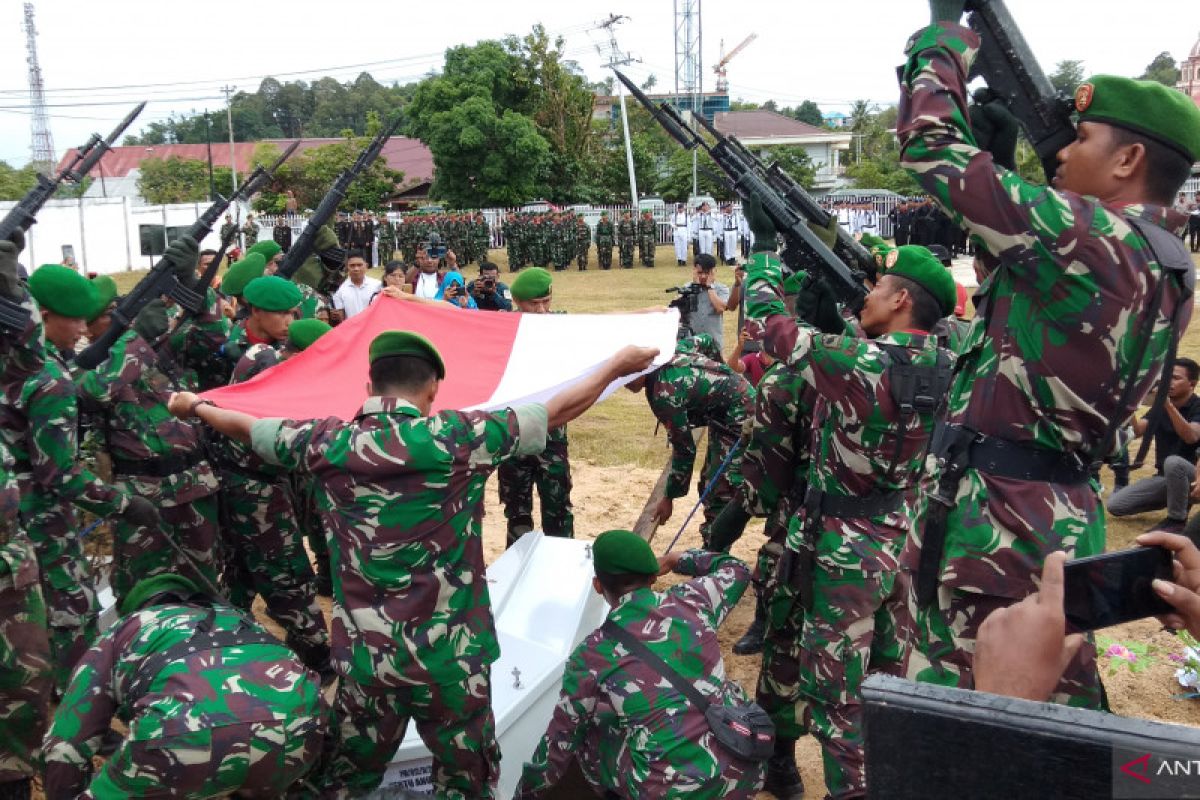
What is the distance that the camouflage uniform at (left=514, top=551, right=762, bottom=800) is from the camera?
342cm

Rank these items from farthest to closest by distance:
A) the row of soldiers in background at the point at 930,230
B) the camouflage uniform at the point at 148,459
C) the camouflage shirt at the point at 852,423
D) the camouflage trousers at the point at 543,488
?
the row of soldiers in background at the point at 930,230 < the camouflage trousers at the point at 543,488 < the camouflage uniform at the point at 148,459 < the camouflage shirt at the point at 852,423

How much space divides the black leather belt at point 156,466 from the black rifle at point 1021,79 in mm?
4413

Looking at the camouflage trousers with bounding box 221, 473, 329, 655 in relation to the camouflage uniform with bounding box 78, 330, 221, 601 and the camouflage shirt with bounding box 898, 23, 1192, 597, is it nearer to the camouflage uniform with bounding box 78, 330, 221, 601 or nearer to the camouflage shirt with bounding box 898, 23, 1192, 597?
the camouflage uniform with bounding box 78, 330, 221, 601

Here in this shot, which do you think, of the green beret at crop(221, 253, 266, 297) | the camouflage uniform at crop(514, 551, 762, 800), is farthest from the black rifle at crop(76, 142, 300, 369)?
the camouflage uniform at crop(514, 551, 762, 800)

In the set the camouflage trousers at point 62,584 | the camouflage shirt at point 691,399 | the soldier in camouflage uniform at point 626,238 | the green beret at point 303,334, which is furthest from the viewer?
the soldier in camouflage uniform at point 626,238

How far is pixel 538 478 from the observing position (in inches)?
270

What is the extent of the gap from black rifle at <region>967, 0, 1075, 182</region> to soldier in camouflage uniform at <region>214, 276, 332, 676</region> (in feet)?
13.8

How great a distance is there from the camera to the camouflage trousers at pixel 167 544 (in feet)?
17.4

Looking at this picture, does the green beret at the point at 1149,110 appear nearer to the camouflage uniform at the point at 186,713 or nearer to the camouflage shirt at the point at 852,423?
the camouflage shirt at the point at 852,423

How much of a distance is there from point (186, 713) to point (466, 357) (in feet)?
7.92

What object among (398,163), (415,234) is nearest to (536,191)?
(415,234)

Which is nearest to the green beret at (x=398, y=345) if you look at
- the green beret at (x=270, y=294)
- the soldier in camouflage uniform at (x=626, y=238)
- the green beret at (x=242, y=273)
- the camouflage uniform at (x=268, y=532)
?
the camouflage uniform at (x=268, y=532)

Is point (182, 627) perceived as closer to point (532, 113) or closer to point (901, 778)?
point (901, 778)

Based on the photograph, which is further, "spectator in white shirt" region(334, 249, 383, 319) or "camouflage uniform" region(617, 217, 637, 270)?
"camouflage uniform" region(617, 217, 637, 270)
